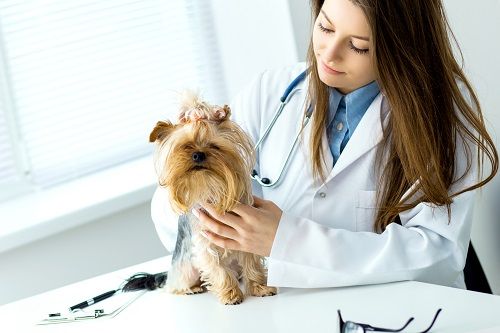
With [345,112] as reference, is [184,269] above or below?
below

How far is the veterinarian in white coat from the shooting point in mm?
1769

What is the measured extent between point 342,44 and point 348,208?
424 millimetres

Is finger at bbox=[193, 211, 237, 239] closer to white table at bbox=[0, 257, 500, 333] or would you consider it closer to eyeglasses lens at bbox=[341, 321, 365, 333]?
white table at bbox=[0, 257, 500, 333]

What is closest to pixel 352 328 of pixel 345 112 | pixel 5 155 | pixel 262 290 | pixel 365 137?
pixel 262 290

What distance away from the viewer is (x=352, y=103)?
81.0 inches

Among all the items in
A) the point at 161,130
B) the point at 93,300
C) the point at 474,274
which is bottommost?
the point at 474,274

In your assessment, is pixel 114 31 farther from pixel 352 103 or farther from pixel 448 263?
pixel 448 263

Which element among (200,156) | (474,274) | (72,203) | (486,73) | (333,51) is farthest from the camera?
(72,203)

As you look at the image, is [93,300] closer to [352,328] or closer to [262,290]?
[262,290]

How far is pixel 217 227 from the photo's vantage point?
1.75 metres

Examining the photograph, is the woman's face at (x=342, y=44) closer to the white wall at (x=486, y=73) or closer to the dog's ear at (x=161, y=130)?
the dog's ear at (x=161, y=130)

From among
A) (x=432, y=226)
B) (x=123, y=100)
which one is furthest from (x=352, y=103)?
(x=123, y=100)

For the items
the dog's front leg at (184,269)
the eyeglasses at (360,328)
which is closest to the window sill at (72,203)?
the dog's front leg at (184,269)

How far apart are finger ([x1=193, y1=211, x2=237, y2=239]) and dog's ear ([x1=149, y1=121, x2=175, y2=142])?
0.69ft
